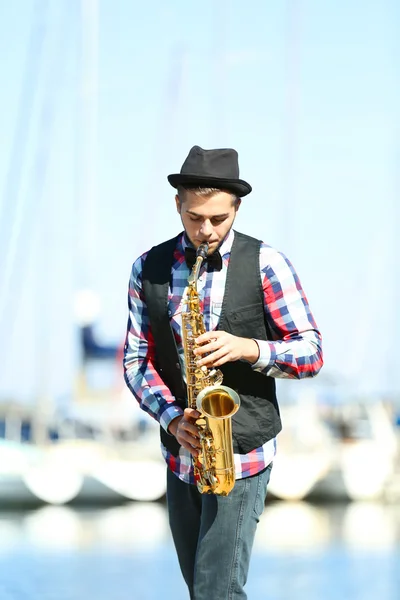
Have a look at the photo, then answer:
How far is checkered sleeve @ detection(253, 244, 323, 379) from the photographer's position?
310cm

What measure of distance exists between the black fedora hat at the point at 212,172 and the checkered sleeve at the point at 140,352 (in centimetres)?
34

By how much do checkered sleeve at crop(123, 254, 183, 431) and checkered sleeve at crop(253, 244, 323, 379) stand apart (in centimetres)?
37

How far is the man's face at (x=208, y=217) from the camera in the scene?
3117 mm

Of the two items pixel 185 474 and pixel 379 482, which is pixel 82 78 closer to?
pixel 379 482

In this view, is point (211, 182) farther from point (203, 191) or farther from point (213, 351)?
point (213, 351)

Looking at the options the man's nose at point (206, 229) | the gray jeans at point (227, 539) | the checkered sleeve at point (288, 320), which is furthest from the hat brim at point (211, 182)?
the gray jeans at point (227, 539)

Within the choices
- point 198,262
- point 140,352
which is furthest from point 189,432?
point 198,262

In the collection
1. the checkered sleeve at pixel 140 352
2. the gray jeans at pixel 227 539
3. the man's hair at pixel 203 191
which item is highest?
the man's hair at pixel 203 191

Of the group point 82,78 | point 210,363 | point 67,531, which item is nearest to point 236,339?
point 210,363

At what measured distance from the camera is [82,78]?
2445 centimetres

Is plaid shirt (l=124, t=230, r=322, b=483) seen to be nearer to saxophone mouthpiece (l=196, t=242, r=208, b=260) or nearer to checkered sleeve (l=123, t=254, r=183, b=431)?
checkered sleeve (l=123, t=254, r=183, b=431)

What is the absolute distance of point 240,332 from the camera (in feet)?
10.4

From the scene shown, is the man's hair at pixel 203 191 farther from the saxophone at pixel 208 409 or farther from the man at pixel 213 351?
the saxophone at pixel 208 409

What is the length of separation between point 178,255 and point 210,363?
46cm
